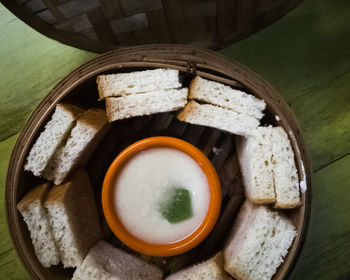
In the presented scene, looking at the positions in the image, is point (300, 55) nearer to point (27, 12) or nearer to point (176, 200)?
point (176, 200)

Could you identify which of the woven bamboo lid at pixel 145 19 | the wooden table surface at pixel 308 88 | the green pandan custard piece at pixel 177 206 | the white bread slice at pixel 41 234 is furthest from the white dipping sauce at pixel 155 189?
the wooden table surface at pixel 308 88

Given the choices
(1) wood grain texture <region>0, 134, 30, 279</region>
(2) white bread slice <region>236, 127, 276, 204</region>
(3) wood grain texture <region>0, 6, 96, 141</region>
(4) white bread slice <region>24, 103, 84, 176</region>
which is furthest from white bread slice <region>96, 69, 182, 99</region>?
(1) wood grain texture <region>0, 134, 30, 279</region>

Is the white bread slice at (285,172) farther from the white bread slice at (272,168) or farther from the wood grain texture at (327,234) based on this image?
the wood grain texture at (327,234)

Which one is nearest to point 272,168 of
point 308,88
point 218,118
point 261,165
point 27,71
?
point 261,165

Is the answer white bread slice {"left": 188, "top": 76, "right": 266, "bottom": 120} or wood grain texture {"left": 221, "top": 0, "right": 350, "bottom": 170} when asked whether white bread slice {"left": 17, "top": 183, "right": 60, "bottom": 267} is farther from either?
wood grain texture {"left": 221, "top": 0, "right": 350, "bottom": 170}

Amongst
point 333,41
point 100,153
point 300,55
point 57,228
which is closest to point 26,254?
point 57,228
